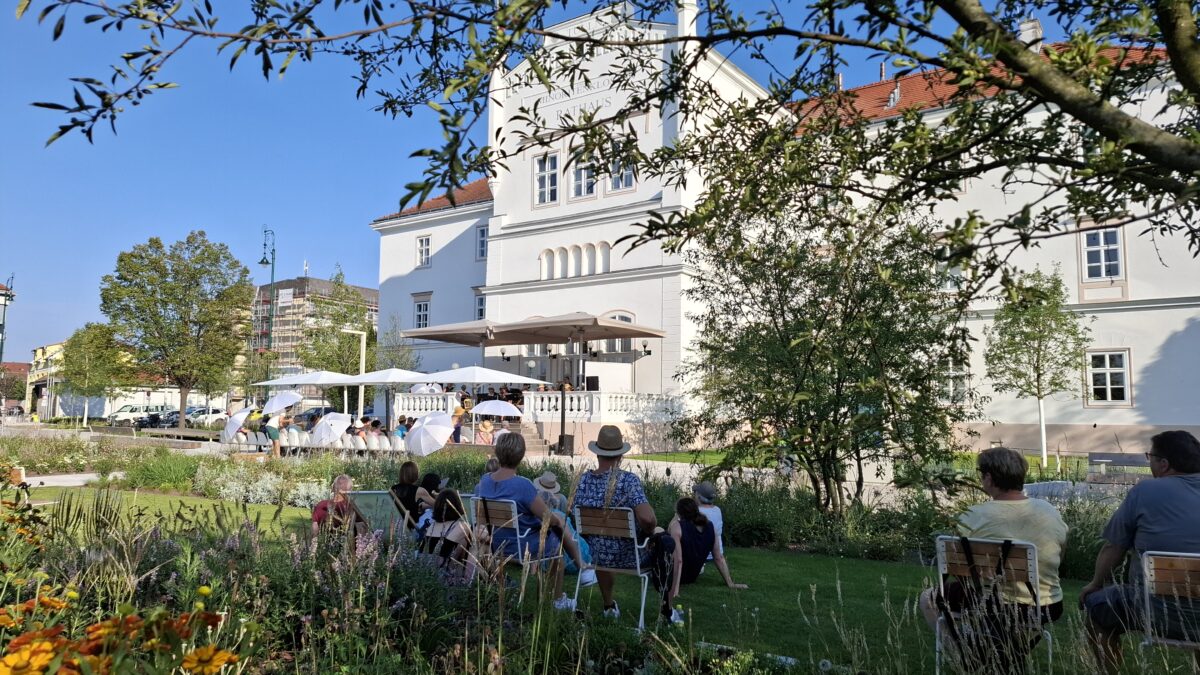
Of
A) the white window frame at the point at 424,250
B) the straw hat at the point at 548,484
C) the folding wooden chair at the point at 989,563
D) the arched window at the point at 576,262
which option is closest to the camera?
the folding wooden chair at the point at 989,563

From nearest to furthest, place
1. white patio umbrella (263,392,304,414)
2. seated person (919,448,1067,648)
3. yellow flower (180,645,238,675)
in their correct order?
yellow flower (180,645,238,675)
seated person (919,448,1067,648)
white patio umbrella (263,392,304,414)

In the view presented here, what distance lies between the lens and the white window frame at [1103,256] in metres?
25.1

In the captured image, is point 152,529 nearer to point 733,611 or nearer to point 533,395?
point 733,611

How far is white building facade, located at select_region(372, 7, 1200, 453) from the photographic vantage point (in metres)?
24.1

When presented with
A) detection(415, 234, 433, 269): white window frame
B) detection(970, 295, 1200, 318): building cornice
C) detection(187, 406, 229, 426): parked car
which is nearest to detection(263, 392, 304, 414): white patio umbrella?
detection(415, 234, 433, 269): white window frame

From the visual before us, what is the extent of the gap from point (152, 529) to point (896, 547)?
278 inches

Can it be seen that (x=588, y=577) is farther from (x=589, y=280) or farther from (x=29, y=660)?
(x=589, y=280)

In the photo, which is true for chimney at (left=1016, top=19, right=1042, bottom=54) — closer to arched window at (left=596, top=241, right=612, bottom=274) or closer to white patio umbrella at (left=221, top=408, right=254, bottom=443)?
arched window at (left=596, top=241, right=612, bottom=274)

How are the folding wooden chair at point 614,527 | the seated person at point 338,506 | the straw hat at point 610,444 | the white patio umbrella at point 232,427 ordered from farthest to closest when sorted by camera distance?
the white patio umbrella at point 232,427 → the seated person at point 338,506 → the straw hat at point 610,444 → the folding wooden chair at point 614,527

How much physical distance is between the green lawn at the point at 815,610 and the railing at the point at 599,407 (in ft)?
50.4

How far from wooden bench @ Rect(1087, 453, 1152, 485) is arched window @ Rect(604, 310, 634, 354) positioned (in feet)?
52.1

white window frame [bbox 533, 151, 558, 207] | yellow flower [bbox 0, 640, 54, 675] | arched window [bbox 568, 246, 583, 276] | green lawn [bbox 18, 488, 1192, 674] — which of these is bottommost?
green lawn [bbox 18, 488, 1192, 674]

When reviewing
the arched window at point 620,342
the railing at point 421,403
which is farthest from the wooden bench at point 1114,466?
the railing at point 421,403

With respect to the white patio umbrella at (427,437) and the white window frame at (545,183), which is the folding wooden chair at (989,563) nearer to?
the white patio umbrella at (427,437)
